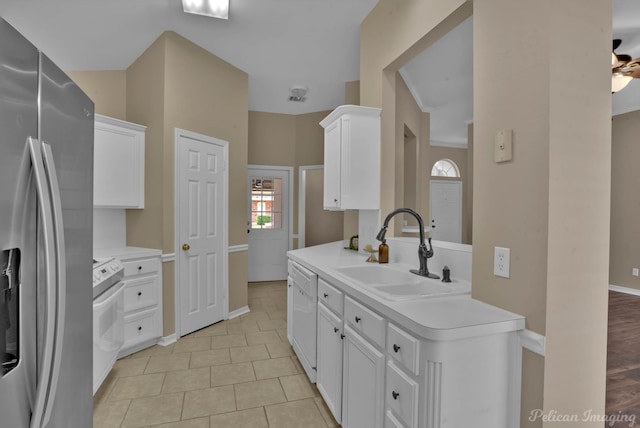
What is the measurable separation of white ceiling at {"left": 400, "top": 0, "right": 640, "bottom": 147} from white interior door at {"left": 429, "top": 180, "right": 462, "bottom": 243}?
1.06 meters

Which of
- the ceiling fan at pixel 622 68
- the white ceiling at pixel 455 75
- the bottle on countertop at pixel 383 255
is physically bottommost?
the bottle on countertop at pixel 383 255

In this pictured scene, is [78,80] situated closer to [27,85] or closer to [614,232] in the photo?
[27,85]

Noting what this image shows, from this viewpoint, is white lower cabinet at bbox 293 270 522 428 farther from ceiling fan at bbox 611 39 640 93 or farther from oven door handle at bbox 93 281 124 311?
ceiling fan at bbox 611 39 640 93

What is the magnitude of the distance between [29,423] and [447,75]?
4.36 meters

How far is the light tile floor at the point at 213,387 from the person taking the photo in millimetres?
2062

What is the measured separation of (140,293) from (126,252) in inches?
15.7

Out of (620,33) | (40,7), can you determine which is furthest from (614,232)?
(40,7)

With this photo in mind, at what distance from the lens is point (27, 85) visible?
78cm

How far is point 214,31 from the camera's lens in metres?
3.21

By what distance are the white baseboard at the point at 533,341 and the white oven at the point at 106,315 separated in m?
2.19

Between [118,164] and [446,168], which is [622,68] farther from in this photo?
[118,164]

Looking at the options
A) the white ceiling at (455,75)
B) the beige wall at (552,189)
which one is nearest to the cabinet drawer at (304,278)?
the beige wall at (552,189)

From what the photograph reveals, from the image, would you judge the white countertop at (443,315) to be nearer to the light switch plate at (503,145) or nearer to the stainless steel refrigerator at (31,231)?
the light switch plate at (503,145)

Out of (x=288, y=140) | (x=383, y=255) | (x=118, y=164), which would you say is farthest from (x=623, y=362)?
(x=288, y=140)
